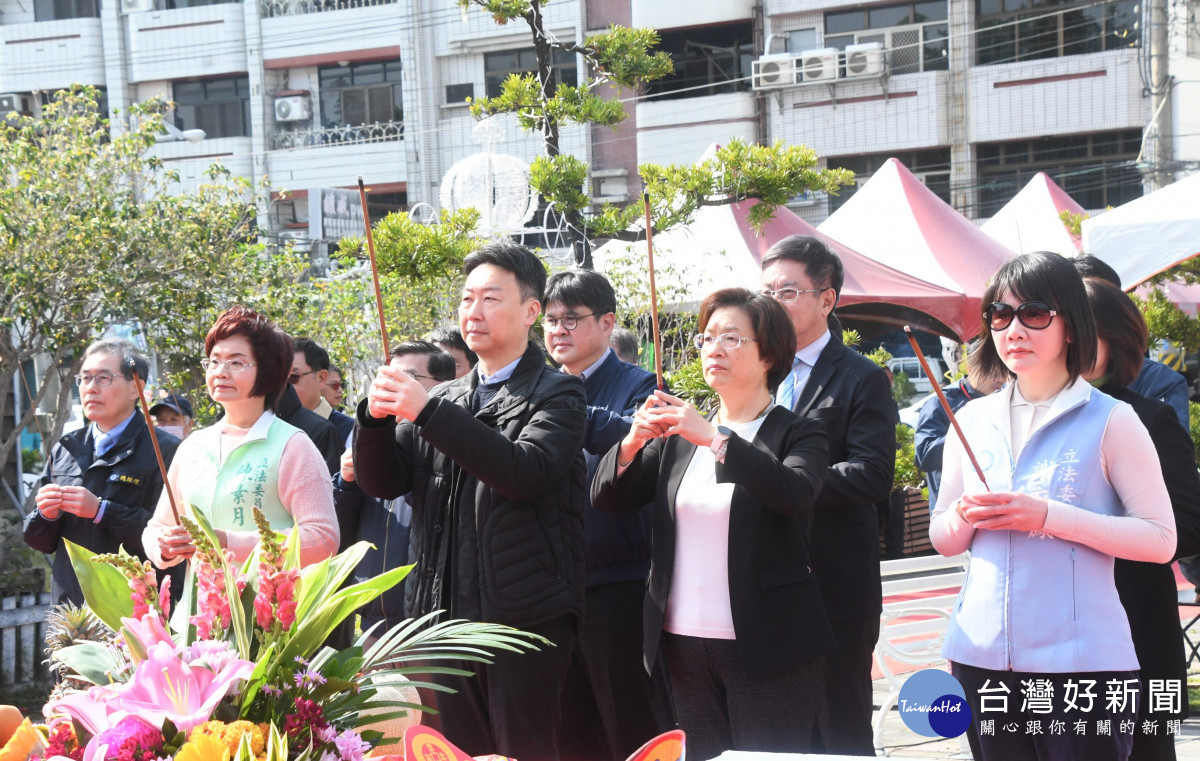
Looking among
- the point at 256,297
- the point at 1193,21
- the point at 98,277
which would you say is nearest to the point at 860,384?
the point at 98,277

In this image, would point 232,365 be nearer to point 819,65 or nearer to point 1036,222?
point 1036,222

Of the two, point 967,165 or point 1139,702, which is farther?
point 967,165

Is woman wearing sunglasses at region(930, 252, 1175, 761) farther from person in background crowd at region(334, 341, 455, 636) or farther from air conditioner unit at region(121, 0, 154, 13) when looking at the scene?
air conditioner unit at region(121, 0, 154, 13)

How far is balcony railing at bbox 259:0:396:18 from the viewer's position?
803 inches

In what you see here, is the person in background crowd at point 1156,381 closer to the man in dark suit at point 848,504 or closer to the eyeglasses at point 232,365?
the man in dark suit at point 848,504

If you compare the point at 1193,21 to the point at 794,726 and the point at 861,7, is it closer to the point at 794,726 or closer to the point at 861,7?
the point at 861,7

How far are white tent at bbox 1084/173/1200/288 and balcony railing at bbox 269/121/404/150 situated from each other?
1607 cm

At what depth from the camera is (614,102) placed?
497 cm

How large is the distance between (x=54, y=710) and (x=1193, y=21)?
49.4ft

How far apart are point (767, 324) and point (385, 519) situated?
1846 millimetres

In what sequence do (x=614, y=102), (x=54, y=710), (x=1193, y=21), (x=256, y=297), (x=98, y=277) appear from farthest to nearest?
1. (x=1193, y=21)
2. (x=256, y=297)
3. (x=98, y=277)
4. (x=614, y=102)
5. (x=54, y=710)

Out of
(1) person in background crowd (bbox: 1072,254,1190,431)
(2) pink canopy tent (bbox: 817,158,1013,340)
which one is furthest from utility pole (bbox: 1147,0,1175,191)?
(1) person in background crowd (bbox: 1072,254,1190,431)

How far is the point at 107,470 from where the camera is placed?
4.31 metres

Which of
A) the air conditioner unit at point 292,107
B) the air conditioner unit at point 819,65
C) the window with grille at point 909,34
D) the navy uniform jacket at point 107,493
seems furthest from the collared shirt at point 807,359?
the air conditioner unit at point 292,107
